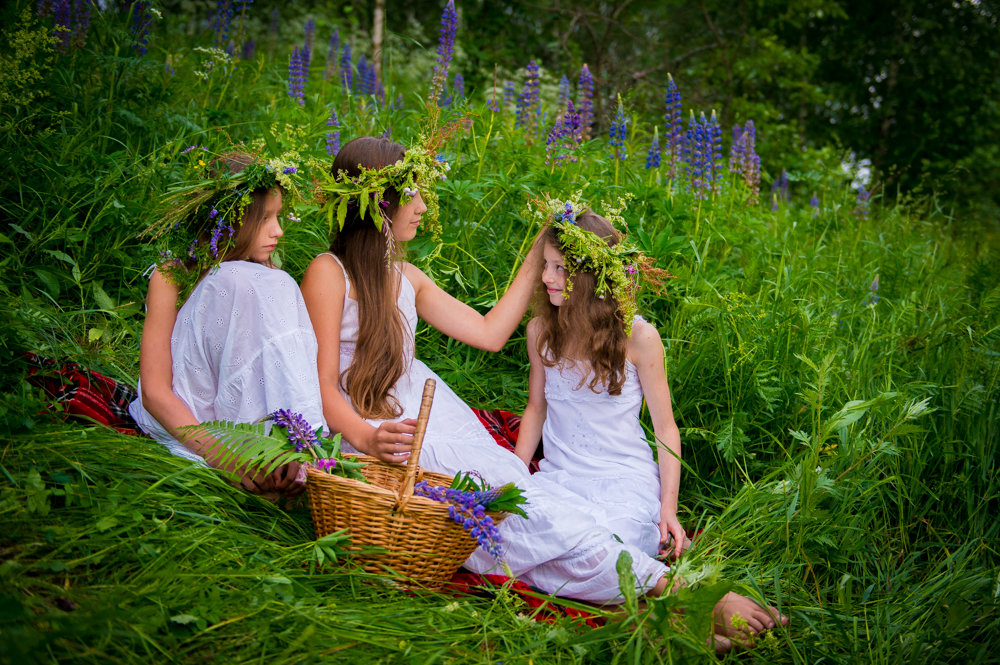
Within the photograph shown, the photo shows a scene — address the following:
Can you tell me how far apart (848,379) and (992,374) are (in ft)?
1.79

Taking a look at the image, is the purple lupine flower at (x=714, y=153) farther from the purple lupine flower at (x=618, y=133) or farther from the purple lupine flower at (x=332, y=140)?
the purple lupine flower at (x=332, y=140)

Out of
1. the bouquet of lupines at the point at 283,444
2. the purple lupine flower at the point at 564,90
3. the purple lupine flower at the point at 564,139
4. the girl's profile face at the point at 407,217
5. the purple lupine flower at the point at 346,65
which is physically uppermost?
the purple lupine flower at the point at 346,65

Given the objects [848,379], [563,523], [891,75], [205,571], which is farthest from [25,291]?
[891,75]

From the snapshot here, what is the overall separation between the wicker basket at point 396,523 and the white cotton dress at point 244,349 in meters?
0.34

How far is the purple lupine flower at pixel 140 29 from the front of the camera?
12.9ft

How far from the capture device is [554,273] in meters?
2.72

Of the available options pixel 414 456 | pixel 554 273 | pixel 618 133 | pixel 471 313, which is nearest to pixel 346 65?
pixel 618 133

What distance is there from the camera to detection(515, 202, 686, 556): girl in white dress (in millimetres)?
2652

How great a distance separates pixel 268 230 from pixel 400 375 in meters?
0.67

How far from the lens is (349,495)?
2076 millimetres

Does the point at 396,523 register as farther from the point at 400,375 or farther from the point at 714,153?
the point at 714,153

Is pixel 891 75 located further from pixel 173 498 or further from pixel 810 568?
pixel 173 498

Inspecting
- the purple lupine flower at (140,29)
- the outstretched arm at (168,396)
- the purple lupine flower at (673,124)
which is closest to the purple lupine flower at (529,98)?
the purple lupine flower at (673,124)

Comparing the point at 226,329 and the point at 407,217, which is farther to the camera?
the point at 407,217
